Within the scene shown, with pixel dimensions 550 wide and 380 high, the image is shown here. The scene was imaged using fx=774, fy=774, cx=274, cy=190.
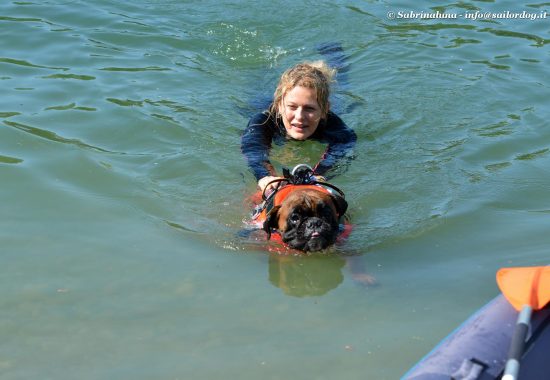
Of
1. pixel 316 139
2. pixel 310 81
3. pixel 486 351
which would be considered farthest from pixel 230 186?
pixel 486 351

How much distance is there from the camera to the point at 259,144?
696cm

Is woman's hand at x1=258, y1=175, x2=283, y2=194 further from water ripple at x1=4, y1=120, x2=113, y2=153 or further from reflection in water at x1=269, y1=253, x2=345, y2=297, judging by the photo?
water ripple at x1=4, y1=120, x2=113, y2=153

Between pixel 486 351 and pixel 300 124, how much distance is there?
3.96m

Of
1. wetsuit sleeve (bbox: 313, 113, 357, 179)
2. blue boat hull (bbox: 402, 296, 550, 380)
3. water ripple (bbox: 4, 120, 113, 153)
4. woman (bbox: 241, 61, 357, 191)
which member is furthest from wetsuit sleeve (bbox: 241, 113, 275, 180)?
blue boat hull (bbox: 402, 296, 550, 380)

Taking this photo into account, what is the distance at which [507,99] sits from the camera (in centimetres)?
866

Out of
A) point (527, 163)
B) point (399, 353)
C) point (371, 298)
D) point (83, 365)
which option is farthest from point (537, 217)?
point (83, 365)

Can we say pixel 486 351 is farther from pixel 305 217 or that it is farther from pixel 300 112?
pixel 300 112

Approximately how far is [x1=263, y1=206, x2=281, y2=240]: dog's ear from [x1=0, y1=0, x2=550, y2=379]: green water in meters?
0.22

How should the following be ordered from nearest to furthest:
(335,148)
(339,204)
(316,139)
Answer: (339,204) < (335,148) < (316,139)

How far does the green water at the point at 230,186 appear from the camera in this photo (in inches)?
169

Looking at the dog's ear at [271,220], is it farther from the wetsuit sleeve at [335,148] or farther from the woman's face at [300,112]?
the woman's face at [300,112]

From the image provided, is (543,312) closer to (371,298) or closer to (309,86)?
(371,298)

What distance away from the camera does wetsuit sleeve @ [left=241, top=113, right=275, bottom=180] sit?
6516 millimetres

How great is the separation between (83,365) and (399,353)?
167 centimetres
